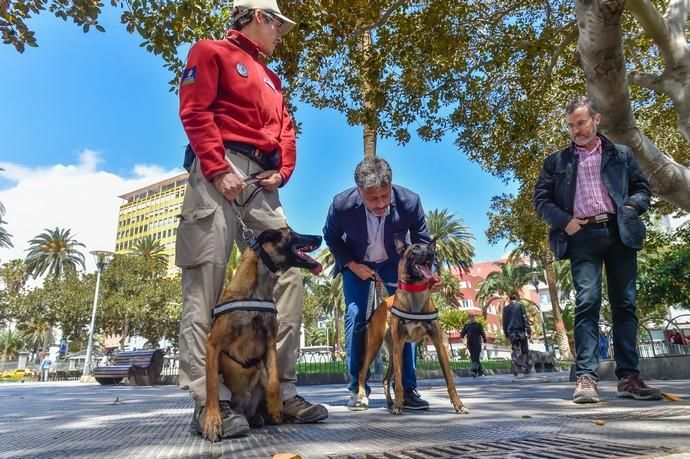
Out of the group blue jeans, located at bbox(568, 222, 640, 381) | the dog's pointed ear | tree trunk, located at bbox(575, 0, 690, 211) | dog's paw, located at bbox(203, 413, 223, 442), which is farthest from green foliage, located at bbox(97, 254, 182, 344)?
dog's paw, located at bbox(203, 413, 223, 442)

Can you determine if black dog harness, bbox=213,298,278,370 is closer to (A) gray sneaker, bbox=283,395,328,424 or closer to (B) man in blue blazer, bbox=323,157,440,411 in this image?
(A) gray sneaker, bbox=283,395,328,424

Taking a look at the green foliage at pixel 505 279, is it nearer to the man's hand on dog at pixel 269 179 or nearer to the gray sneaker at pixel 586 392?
the gray sneaker at pixel 586 392

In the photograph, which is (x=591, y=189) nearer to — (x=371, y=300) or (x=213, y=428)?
(x=371, y=300)

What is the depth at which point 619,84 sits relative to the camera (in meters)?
5.29

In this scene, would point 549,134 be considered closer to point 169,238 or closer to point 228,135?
point 228,135

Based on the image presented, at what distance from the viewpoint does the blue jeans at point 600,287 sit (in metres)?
3.98

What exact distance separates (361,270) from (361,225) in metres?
0.41

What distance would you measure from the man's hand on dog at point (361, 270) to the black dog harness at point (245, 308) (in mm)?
1544

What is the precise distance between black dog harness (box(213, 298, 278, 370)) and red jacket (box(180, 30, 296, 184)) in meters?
0.77

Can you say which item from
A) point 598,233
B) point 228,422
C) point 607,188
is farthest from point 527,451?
point 607,188

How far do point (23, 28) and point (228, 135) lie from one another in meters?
3.20

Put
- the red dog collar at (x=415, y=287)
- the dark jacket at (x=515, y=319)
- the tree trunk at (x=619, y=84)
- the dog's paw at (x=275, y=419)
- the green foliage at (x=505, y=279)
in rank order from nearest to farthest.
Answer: the dog's paw at (x=275, y=419)
the red dog collar at (x=415, y=287)
the tree trunk at (x=619, y=84)
the dark jacket at (x=515, y=319)
the green foliage at (x=505, y=279)

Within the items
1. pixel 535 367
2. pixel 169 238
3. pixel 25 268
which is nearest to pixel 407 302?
pixel 535 367

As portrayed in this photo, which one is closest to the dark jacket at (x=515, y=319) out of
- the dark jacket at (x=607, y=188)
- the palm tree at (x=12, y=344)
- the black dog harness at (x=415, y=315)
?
the dark jacket at (x=607, y=188)
